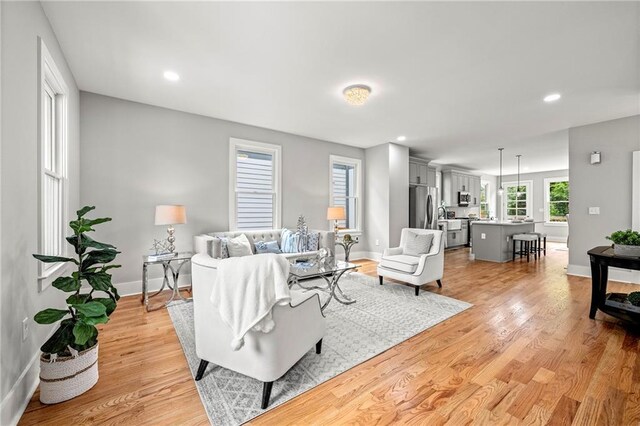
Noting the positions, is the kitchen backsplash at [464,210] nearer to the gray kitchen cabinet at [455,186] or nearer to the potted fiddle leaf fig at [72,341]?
the gray kitchen cabinet at [455,186]

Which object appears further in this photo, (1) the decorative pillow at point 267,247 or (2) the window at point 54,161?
(1) the decorative pillow at point 267,247

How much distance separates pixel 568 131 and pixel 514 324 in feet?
14.6

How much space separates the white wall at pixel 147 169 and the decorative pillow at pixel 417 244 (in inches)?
118

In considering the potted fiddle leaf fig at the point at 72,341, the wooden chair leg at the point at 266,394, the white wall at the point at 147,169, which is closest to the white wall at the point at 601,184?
the white wall at the point at 147,169

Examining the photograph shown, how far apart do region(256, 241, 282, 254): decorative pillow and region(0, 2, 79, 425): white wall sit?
8.18ft

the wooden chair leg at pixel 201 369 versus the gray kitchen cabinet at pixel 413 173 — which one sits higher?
the gray kitchen cabinet at pixel 413 173

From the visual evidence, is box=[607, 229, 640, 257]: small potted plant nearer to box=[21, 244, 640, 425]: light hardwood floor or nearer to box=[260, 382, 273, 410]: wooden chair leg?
box=[21, 244, 640, 425]: light hardwood floor

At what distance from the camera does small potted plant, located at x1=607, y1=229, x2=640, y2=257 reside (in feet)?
8.78

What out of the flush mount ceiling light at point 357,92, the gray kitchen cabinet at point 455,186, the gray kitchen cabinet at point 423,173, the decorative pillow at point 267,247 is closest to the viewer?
the flush mount ceiling light at point 357,92

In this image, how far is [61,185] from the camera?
8.88 ft

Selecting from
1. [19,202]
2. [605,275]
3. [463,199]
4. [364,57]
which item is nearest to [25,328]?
[19,202]

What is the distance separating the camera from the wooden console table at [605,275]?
2633 mm

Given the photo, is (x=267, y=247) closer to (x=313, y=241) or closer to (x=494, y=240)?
(x=313, y=241)

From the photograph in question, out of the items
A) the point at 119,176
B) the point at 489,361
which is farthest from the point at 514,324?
the point at 119,176
